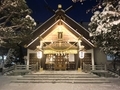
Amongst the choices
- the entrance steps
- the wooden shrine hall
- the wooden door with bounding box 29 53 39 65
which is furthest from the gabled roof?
the entrance steps

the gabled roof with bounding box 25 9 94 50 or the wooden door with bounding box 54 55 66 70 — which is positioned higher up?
the gabled roof with bounding box 25 9 94 50

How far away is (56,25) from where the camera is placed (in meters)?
18.1

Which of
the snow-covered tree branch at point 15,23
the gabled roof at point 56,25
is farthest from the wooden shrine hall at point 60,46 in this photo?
the snow-covered tree branch at point 15,23

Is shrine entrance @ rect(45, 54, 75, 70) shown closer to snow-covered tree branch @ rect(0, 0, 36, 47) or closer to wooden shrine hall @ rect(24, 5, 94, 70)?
wooden shrine hall @ rect(24, 5, 94, 70)

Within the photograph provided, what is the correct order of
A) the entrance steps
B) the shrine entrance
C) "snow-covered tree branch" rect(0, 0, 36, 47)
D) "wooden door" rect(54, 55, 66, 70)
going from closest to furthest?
the entrance steps
"snow-covered tree branch" rect(0, 0, 36, 47)
"wooden door" rect(54, 55, 66, 70)
the shrine entrance

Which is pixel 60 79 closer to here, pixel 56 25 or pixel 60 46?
pixel 60 46

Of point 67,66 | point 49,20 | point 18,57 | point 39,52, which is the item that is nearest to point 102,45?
point 67,66

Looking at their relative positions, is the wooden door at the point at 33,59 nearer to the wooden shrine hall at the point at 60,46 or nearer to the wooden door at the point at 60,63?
the wooden shrine hall at the point at 60,46

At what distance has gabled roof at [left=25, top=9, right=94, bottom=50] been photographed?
18.0 m

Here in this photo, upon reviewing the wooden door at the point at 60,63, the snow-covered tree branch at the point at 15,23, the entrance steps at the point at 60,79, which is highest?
the snow-covered tree branch at the point at 15,23

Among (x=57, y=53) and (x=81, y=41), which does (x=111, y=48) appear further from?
(x=57, y=53)

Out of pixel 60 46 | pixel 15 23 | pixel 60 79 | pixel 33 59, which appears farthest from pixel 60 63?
pixel 15 23

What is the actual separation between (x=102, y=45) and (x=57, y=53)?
530 centimetres

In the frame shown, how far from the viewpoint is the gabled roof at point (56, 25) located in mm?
17969
